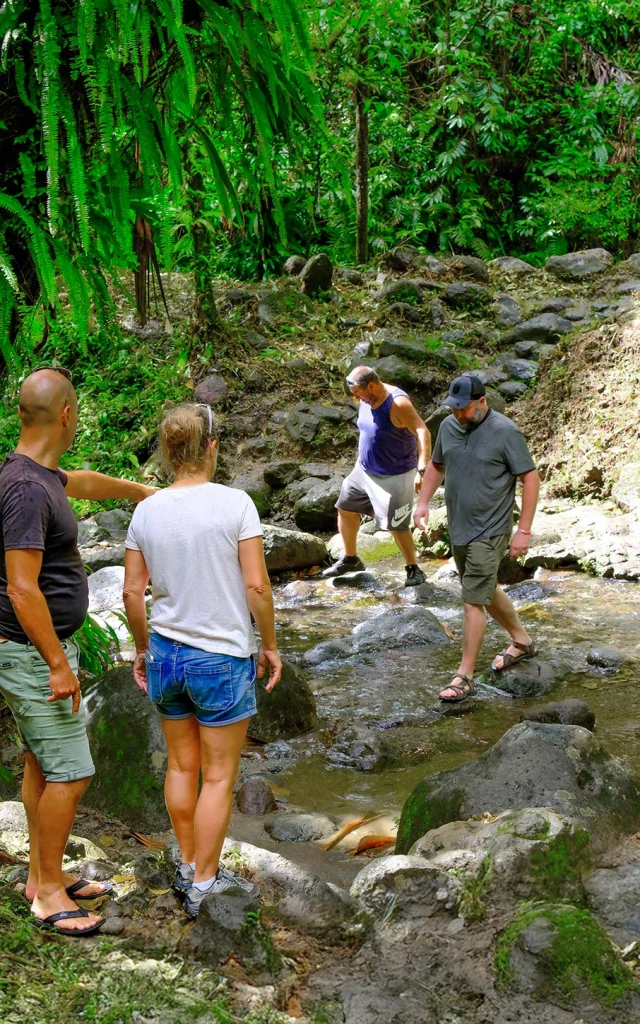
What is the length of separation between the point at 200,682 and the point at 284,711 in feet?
8.74

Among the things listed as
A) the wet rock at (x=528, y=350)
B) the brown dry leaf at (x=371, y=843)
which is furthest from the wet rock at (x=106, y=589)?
the wet rock at (x=528, y=350)

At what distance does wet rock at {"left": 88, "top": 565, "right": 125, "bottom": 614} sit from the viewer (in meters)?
8.06

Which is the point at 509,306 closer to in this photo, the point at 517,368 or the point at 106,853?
the point at 517,368

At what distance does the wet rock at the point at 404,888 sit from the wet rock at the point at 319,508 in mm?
7609

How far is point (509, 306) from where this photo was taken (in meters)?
14.7

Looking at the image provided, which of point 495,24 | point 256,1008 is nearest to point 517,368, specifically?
point 495,24

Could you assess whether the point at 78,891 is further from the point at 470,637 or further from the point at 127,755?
the point at 470,637

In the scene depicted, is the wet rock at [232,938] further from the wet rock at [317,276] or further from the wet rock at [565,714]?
the wet rock at [317,276]

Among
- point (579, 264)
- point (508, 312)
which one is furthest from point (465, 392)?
point (579, 264)

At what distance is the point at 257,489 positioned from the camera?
11.3 m

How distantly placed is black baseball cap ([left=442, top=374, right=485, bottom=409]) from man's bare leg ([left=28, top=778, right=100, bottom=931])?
144 inches

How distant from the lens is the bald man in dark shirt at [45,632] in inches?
107

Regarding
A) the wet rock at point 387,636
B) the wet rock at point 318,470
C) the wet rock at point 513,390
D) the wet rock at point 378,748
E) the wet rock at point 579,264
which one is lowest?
the wet rock at point 387,636

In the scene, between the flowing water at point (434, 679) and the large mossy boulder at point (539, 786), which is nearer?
the large mossy boulder at point (539, 786)
